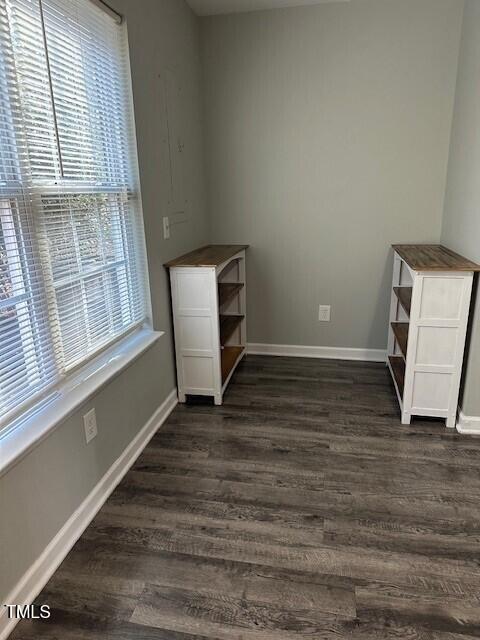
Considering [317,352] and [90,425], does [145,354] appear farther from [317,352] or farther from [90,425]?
[317,352]

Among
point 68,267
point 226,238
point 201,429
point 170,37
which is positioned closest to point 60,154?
point 68,267

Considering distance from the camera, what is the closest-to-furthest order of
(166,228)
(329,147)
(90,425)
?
1. (90,425)
2. (166,228)
3. (329,147)

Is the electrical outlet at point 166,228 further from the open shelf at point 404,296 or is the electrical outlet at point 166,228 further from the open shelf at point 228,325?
the open shelf at point 404,296

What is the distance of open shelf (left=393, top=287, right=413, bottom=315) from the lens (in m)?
2.76

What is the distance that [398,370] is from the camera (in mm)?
2980

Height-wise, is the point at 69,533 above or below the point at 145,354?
below

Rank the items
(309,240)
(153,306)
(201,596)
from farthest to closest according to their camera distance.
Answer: (309,240), (153,306), (201,596)

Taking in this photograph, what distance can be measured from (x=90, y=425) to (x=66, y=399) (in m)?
0.20

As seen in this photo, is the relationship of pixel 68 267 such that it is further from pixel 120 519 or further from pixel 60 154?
pixel 120 519

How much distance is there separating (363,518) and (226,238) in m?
2.38

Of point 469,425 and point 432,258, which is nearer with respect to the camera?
point 469,425

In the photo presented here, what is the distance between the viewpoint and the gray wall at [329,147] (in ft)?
9.69

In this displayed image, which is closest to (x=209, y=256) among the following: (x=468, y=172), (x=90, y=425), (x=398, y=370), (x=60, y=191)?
(x=60, y=191)

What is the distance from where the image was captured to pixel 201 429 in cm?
257
